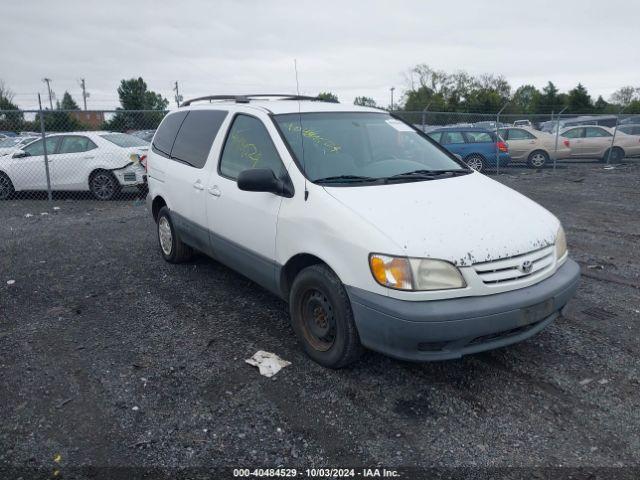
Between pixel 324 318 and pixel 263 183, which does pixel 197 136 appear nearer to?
pixel 263 183

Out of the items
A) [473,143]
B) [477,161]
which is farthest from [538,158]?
[473,143]

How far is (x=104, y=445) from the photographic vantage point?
2.89 m

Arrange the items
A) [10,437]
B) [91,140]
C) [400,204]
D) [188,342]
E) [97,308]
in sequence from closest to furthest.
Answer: [10,437] < [400,204] < [188,342] < [97,308] < [91,140]

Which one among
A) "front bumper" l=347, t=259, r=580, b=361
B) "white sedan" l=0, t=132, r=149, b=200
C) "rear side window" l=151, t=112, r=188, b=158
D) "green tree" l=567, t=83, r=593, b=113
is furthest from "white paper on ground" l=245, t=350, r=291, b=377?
"green tree" l=567, t=83, r=593, b=113

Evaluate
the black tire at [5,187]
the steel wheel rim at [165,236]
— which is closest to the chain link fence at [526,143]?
the steel wheel rim at [165,236]

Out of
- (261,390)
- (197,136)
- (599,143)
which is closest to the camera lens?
(261,390)

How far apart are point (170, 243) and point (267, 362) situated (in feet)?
8.91

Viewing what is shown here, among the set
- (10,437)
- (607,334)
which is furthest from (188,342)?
(607,334)

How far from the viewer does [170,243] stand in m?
6.00

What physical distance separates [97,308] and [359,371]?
105 inches

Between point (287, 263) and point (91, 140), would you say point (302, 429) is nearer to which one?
point (287, 263)

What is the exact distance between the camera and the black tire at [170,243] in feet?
19.1

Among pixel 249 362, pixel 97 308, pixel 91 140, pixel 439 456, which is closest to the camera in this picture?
pixel 439 456

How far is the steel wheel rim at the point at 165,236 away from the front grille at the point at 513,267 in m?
3.88
